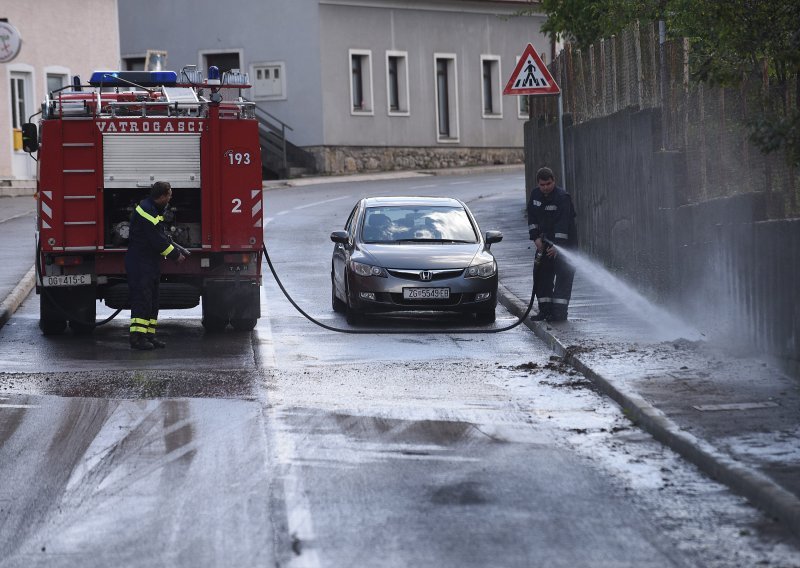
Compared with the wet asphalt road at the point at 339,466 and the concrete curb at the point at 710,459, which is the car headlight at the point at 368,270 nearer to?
the wet asphalt road at the point at 339,466

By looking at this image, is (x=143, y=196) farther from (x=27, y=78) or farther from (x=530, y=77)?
(x=27, y=78)

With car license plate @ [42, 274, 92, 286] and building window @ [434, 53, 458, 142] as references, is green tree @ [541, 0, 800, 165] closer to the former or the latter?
car license plate @ [42, 274, 92, 286]

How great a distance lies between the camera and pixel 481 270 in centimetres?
1798

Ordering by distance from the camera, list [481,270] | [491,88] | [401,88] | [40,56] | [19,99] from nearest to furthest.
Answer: [481,270]
[19,99]
[40,56]
[401,88]
[491,88]

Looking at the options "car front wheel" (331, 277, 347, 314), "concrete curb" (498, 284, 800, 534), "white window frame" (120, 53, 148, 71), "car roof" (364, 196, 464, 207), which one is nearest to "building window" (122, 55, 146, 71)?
"white window frame" (120, 53, 148, 71)

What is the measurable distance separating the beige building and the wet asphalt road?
88.7 ft

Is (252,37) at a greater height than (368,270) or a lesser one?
greater

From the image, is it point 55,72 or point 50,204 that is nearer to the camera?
point 50,204

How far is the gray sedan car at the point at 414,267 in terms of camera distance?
699 inches

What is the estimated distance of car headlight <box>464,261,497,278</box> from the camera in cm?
1788

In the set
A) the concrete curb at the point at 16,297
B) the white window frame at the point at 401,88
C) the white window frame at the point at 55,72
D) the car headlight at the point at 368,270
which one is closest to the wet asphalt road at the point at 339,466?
the car headlight at the point at 368,270

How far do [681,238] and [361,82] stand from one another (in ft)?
118

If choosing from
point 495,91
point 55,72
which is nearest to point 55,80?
point 55,72

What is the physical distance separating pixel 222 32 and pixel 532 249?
27186 mm
